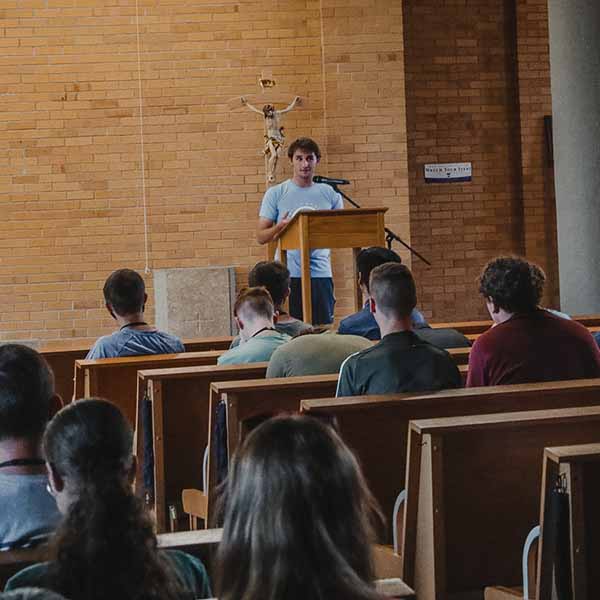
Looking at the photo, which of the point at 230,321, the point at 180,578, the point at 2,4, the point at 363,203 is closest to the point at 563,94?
the point at 363,203

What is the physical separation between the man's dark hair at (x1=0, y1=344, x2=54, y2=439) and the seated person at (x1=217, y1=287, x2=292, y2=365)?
2.10 m

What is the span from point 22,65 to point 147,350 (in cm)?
485

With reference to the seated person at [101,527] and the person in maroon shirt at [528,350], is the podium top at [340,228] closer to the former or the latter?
the person in maroon shirt at [528,350]

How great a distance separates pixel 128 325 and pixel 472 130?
19.6 feet

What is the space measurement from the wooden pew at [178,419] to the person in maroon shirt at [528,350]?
0.99 meters

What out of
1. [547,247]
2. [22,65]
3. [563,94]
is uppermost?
[22,65]

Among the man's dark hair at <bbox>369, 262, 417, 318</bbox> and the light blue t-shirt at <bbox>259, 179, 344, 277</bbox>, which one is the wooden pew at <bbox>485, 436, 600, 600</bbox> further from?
the light blue t-shirt at <bbox>259, 179, 344, 277</bbox>

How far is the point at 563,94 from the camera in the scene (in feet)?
26.4

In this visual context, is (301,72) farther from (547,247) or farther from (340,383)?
(340,383)

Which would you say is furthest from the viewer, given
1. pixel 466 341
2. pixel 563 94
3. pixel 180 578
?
pixel 563 94

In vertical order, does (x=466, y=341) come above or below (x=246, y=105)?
below

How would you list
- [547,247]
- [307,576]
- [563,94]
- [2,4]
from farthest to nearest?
[547,247] < [2,4] < [563,94] < [307,576]

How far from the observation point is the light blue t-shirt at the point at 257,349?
4895 millimetres

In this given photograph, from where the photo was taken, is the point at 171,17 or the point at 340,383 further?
the point at 171,17
